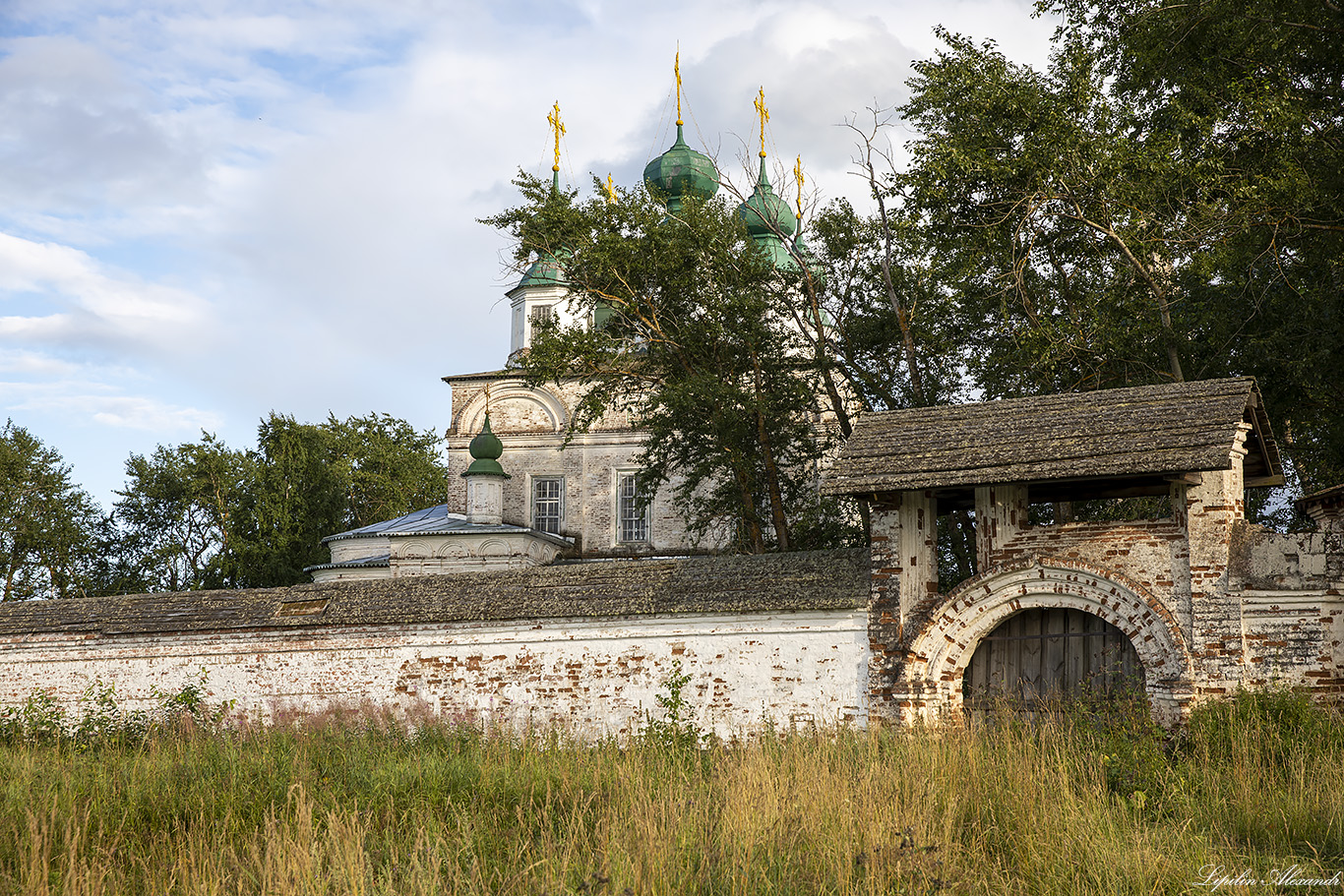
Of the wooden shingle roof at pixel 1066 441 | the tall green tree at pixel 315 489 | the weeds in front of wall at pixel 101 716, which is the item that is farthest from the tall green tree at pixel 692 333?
the tall green tree at pixel 315 489

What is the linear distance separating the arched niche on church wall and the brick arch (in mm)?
17834

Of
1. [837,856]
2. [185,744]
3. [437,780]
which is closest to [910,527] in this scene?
[437,780]

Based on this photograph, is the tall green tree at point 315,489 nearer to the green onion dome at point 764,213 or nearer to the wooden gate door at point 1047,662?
the green onion dome at point 764,213

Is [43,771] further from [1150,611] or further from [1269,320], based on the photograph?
[1269,320]

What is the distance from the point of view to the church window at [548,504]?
93.1 ft

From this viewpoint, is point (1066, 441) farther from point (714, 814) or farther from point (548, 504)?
point (548, 504)

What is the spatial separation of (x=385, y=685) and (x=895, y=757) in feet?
22.1

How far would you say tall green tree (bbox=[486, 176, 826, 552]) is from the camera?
706 inches

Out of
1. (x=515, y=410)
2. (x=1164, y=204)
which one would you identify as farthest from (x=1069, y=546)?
(x=515, y=410)

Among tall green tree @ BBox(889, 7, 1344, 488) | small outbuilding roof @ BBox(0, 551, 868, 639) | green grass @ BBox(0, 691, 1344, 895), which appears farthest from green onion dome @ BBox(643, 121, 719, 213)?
green grass @ BBox(0, 691, 1344, 895)

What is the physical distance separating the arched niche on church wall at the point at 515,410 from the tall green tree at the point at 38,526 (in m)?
14.3

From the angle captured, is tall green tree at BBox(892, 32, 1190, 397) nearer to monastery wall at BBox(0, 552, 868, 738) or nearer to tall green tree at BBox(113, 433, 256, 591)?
monastery wall at BBox(0, 552, 868, 738)

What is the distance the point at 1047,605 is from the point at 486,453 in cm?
1791

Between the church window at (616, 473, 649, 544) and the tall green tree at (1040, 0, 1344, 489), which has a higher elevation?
the tall green tree at (1040, 0, 1344, 489)
